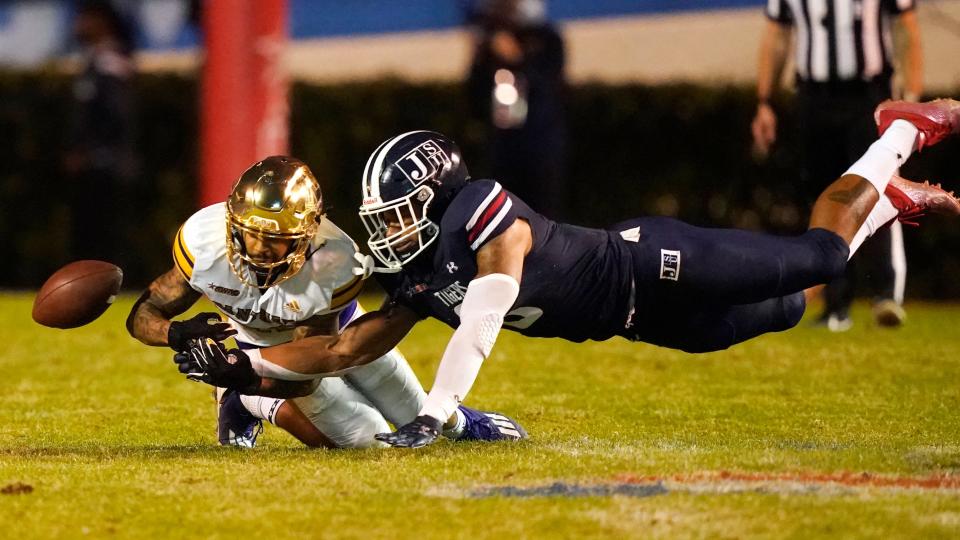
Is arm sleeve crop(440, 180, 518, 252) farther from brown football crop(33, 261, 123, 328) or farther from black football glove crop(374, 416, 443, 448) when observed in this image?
brown football crop(33, 261, 123, 328)

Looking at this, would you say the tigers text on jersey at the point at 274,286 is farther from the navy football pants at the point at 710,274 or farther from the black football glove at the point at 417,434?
the navy football pants at the point at 710,274

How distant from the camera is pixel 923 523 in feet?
12.8

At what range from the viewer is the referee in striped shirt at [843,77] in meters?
7.50

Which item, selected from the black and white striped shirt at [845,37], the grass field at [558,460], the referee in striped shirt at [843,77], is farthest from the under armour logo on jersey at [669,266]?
the black and white striped shirt at [845,37]

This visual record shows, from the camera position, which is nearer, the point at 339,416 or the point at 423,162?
the point at 423,162

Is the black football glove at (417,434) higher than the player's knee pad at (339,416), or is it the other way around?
the black football glove at (417,434)

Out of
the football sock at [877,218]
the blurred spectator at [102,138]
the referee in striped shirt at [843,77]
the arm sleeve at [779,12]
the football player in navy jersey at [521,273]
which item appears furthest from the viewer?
the blurred spectator at [102,138]

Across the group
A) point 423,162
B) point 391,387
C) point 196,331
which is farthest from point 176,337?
point 423,162

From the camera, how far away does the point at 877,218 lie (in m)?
5.67

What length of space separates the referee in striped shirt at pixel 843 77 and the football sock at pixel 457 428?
9.95 feet

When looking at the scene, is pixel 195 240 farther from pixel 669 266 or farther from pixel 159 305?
pixel 669 266

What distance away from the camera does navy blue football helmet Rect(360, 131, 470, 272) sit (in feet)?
15.6

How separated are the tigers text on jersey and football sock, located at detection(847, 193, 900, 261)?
183 cm

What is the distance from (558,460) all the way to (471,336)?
489 mm
